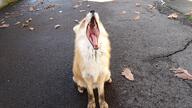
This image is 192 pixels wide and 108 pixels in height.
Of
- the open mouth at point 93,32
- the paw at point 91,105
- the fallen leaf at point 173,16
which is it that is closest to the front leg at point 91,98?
the paw at point 91,105

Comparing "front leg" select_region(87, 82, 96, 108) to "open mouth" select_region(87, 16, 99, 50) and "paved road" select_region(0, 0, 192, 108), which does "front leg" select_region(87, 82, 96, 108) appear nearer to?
"paved road" select_region(0, 0, 192, 108)

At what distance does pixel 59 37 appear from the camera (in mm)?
7344

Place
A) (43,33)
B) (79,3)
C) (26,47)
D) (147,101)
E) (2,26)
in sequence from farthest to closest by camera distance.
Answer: (79,3) → (2,26) → (43,33) → (26,47) → (147,101)

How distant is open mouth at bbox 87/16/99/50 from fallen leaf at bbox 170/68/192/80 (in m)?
1.75

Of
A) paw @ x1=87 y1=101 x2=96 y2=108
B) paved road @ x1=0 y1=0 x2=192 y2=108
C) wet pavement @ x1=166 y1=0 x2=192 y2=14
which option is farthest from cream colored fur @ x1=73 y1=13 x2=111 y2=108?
wet pavement @ x1=166 y1=0 x2=192 y2=14

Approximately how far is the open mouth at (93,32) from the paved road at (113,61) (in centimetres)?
102

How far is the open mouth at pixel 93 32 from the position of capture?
4.08 meters

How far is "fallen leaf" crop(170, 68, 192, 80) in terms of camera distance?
506 cm

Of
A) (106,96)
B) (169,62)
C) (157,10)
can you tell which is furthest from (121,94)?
(157,10)

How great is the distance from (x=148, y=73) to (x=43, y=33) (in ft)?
11.0

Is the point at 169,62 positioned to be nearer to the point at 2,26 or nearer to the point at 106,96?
the point at 106,96

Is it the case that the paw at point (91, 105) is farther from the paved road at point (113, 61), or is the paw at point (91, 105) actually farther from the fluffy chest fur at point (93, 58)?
the fluffy chest fur at point (93, 58)

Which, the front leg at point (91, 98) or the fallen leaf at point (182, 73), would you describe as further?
the fallen leaf at point (182, 73)

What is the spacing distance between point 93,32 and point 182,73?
1.86m
